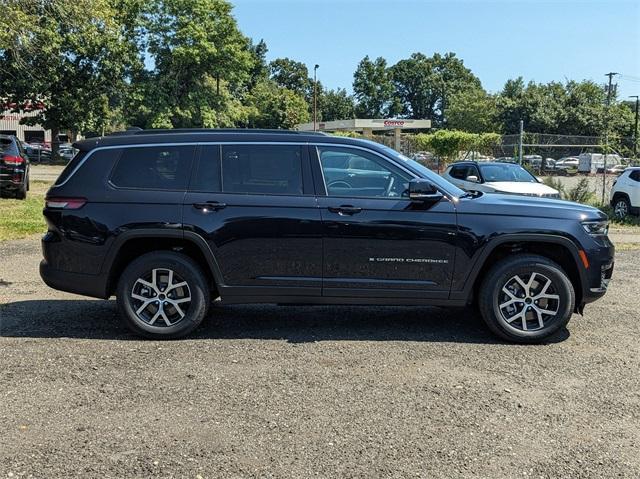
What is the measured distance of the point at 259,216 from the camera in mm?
5445

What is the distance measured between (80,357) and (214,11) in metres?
49.2

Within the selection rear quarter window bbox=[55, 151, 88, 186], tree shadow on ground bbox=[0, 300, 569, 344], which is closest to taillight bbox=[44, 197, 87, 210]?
rear quarter window bbox=[55, 151, 88, 186]

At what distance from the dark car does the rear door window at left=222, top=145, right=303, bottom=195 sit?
41.5 feet

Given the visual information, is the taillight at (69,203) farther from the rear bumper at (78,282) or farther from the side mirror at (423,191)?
the side mirror at (423,191)

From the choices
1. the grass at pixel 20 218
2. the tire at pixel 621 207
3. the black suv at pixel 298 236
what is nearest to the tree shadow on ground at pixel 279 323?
the black suv at pixel 298 236

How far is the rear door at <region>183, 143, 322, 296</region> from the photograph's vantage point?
545 centimetres

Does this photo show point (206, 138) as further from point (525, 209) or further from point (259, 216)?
point (525, 209)

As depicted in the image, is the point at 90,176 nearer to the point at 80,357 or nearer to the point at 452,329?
the point at 80,357

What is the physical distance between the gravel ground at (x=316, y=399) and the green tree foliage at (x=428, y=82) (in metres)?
120

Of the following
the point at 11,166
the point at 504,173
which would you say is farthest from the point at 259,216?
the point at 11,166

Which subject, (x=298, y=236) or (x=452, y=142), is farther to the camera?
(x=452, y=142)

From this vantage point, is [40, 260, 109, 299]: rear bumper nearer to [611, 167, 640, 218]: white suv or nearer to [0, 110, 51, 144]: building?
[611, 167, 640, 218]: white suv

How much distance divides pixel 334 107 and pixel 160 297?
109213 millimetres

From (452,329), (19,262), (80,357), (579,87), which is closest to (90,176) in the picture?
(80,357)
